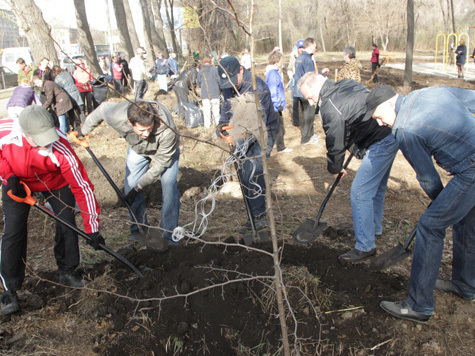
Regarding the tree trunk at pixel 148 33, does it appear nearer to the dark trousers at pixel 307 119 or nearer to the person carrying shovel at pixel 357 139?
the dark trousers at pixel 307 119

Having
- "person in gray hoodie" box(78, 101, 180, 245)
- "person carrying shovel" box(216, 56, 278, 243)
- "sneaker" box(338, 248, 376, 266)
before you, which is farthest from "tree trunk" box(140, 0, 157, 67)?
"sneaker" box(338, 248, 376, 266)

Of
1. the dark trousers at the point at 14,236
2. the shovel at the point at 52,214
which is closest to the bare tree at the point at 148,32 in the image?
the dark trousers at the point at 14,236

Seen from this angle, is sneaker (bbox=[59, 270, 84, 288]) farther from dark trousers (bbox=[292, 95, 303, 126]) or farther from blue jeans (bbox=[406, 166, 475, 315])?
dark trousers (bbox=[292, 95, 303, 126])

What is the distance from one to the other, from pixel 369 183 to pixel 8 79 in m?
24.9

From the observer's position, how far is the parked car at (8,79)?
2044cm

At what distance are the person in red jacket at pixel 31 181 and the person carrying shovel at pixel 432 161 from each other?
2.16 meters

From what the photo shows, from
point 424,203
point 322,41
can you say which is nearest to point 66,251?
point 424,203

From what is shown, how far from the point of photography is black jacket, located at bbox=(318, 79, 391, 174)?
2939mm

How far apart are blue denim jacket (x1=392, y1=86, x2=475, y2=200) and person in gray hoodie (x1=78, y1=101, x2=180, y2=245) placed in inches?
75.1

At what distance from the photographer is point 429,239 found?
91.0 inches

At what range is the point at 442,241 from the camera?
2324mm

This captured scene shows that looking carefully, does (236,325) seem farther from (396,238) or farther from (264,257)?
(396,238)

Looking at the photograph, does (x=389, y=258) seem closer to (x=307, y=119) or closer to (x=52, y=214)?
(x=52, y=214)

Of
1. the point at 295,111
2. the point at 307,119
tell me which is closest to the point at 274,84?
the point at 307,119
